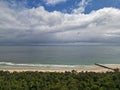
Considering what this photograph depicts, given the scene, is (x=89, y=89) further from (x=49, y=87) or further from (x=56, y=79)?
(x=56, y=79)

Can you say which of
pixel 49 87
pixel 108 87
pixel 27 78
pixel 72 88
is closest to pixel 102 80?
pixel 108 87

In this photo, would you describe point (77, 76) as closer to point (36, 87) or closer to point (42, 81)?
point (42, 81)

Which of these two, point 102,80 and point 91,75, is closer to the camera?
point 102,80

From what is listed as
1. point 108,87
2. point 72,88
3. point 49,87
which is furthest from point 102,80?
point 49,87

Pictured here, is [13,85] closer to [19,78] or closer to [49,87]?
[49,87]

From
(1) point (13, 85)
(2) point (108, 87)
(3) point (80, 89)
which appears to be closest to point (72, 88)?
(3) point (80, 89)

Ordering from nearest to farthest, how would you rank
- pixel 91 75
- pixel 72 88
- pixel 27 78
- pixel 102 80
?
1. pixel 72 88
2. pixel 102 80
3. pixel 27 78
4. pixel 91 75

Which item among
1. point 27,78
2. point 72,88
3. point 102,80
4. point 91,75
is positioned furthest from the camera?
point 91,75

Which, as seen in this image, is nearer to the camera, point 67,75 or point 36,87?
point 36,87

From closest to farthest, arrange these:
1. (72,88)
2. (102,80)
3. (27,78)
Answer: (72,88)
(102,80)
(27,78)
